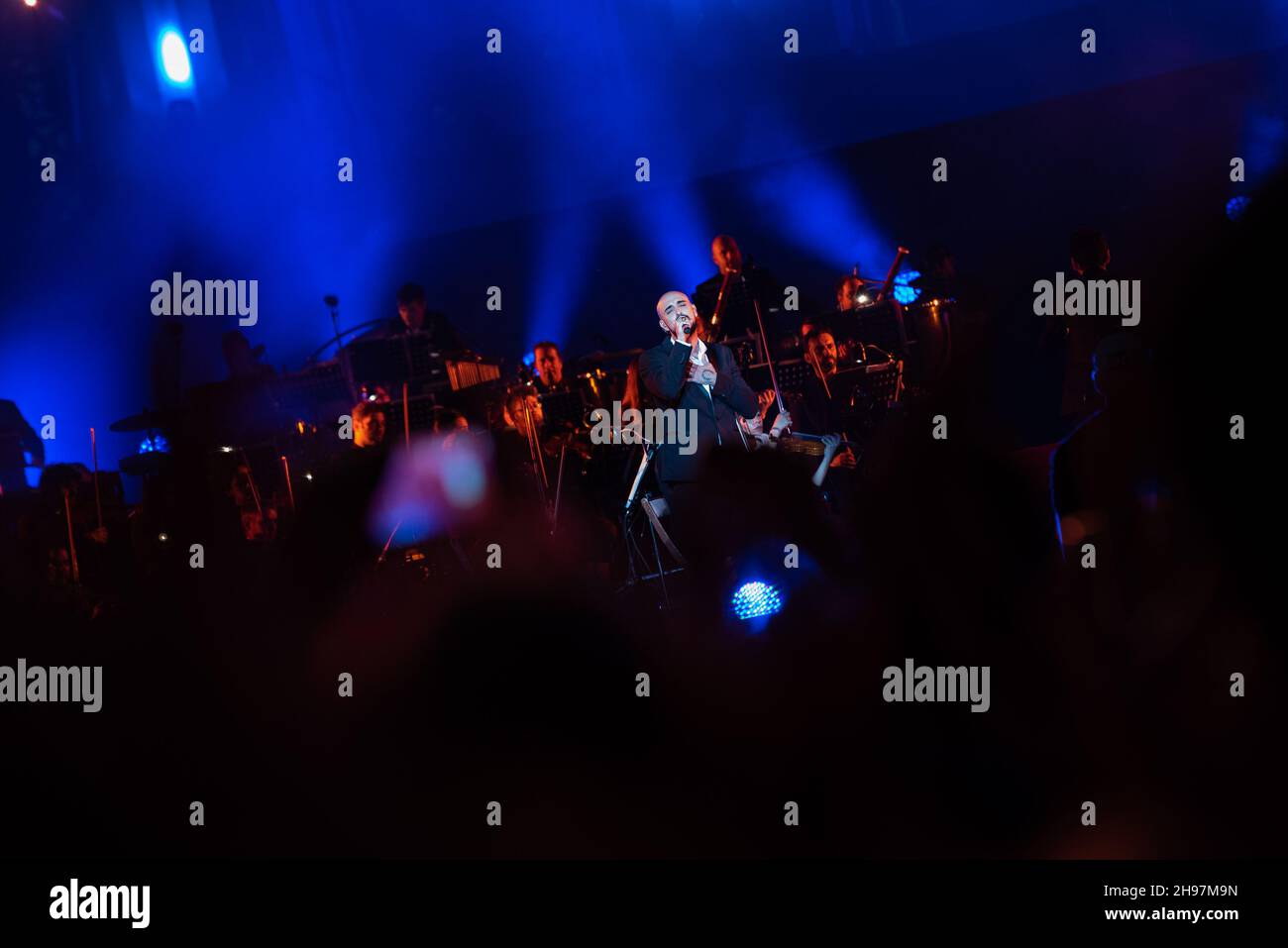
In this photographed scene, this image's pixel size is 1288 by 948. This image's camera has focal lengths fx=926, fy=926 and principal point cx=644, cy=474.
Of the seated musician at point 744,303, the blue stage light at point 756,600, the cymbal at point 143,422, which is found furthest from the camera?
the cymbal at point 143,422

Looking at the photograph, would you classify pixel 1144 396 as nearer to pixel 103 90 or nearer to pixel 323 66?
pixel 323 66

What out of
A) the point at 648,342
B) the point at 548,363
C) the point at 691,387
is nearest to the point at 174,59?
the point at 648,342

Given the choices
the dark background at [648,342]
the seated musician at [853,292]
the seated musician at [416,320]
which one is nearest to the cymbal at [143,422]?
the dark background at [648,342]

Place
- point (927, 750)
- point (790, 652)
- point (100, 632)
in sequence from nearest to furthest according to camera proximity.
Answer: point (927, 750)
point (790, 652)
point (100, 632)

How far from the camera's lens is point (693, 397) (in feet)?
19.4

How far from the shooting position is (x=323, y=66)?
11.0 m

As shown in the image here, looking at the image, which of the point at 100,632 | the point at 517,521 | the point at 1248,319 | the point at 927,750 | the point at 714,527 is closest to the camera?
the point at 1248,319

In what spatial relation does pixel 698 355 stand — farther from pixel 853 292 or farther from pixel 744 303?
pixel 853 292

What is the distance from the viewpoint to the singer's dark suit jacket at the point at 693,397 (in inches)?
226

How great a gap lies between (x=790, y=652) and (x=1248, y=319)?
2661mm

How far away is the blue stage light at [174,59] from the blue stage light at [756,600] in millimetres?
10016

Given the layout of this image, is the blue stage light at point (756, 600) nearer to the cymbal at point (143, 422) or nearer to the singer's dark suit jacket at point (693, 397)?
the singer's dark suit jacket at point (693, 397)

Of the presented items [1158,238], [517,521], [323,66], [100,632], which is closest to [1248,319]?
[517,521]

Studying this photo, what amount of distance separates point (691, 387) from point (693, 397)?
0.07 m
